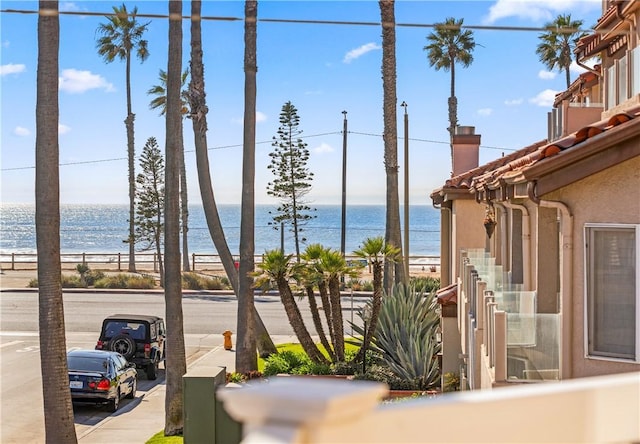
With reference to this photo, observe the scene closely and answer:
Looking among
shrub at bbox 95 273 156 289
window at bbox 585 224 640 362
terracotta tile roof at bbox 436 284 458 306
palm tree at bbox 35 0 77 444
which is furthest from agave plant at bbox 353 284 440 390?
shrub at bbox 95 273 156 289

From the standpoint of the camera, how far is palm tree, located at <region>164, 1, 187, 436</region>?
16156 mm

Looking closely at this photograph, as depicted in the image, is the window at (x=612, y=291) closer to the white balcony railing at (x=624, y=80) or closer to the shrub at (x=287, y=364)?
the white balcony railing at (x=624, y=80)

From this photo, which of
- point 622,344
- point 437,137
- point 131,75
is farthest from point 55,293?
point 437,137

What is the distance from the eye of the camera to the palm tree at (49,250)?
13156mm

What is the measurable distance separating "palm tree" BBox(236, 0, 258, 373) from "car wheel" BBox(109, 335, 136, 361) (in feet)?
11.3

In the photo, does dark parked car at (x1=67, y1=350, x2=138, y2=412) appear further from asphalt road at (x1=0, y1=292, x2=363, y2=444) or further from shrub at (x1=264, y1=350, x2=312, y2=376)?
shrub at (x1=264, y1=350, x2=312, y2=376)

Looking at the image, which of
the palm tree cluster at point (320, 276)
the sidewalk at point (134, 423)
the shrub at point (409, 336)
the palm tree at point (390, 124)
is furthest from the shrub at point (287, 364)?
the palm tree at point (390, 124)

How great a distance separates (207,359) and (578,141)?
17.8 m

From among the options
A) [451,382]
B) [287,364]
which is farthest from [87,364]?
[451,382]

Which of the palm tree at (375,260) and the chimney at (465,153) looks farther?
the chimney at (465,153)

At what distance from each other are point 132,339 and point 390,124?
33.7ft

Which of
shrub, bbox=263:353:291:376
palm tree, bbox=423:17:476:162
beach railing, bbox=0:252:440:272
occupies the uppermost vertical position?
palm tree, bbox=423:17:476:162

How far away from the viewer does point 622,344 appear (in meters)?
7.93

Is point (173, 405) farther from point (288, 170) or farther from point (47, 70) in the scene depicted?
point (288, 170)
